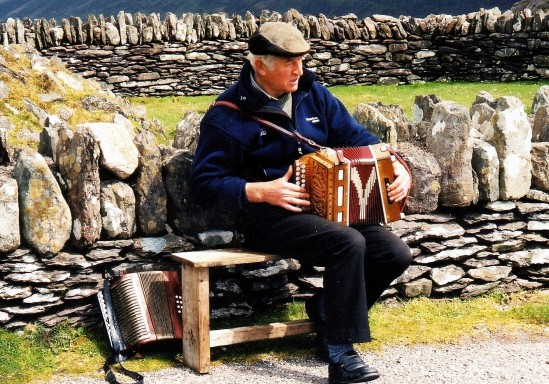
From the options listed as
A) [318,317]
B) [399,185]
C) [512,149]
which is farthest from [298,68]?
[512,149]

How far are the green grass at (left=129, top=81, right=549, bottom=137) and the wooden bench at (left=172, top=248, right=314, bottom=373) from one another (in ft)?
24.8

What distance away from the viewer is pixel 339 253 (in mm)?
4750

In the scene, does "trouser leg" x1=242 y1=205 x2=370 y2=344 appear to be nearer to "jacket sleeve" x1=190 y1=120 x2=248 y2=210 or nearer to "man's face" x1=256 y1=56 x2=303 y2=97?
"jacket sleeve" x1=190 y1=120 x2=248 y2=210

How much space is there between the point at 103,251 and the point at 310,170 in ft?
4.62

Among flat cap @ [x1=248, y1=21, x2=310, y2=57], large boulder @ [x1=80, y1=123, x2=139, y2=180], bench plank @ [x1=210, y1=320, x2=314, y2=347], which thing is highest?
flat cap @ [x1=248, y1=21, x2=310, y2=57]

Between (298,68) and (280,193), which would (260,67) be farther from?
(280,193)

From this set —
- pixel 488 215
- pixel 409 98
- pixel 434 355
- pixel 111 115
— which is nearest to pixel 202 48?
pixel 409 98

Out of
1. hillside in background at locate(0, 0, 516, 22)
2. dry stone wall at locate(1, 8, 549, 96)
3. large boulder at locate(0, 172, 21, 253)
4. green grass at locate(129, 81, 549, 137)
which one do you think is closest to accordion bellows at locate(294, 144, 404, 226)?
large boulder at locate(0, 172, 21, 253)

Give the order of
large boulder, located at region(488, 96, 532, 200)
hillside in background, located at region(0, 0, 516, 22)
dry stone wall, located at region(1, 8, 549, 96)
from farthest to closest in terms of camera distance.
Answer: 1. hillside in background, located at region(0, 0, 516, 22)
2. dry stone wall, located at region(1, 8, 549, 96)
3. large boulder, located at region(488, 96, 532, 200)

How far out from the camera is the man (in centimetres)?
474

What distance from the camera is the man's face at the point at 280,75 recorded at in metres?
4.97

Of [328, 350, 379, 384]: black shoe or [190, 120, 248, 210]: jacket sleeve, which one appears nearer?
[328, 350, 379, 384]: black shoe

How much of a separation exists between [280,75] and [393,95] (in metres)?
10.1

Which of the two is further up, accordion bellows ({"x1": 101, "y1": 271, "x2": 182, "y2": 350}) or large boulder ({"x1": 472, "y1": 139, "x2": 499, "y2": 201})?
large boulder ({"x1": 472, "y1": 139, "x2": 499, "y2": 201})
